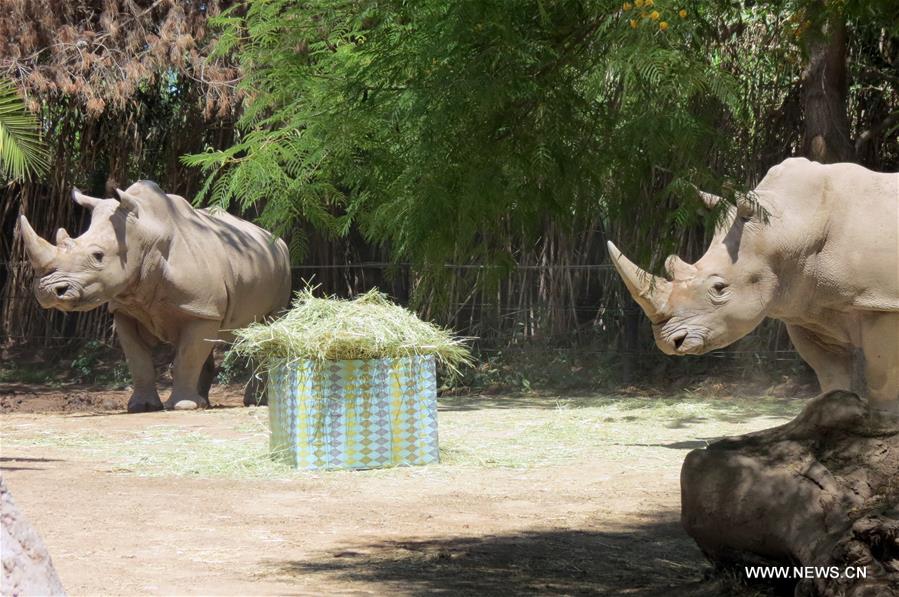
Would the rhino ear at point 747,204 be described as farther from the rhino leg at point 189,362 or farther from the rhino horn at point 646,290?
the rhino leg at point 189,362

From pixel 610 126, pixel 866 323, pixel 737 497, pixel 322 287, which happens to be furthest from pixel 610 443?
pixel 322 287

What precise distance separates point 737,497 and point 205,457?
4.23 meters

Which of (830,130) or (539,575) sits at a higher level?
(830,130)

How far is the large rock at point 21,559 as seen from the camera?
99.2 inches

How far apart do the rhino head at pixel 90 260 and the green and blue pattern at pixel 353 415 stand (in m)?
3.36

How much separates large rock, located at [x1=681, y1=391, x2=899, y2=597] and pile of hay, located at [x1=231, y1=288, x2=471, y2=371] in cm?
321

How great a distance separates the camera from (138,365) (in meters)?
11.1

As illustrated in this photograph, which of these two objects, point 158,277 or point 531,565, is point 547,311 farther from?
point 531,565

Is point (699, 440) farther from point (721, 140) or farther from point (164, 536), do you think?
point (721, 140)

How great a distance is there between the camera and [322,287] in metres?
14.4

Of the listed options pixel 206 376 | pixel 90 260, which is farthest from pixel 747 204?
pixel 206 376

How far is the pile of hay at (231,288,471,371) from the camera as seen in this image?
288 inches

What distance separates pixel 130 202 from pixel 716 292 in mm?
5305

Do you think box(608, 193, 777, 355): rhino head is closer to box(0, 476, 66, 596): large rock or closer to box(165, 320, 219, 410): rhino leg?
box(0, 476, 66, 596): large rock
